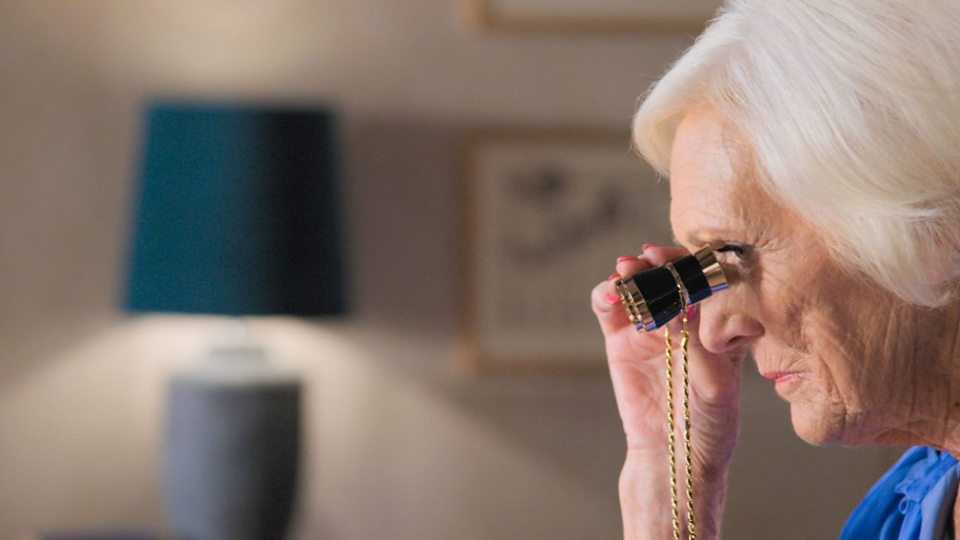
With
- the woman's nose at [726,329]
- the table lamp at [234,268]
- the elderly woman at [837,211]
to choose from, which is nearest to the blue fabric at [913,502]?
the elderly woman at [837,211]

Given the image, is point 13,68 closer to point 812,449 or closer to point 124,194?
point 124,194

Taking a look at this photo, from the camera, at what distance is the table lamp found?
2.87 meters

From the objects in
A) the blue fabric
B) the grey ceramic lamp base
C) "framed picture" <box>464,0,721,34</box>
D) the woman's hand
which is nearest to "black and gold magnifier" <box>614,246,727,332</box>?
the woman's hand

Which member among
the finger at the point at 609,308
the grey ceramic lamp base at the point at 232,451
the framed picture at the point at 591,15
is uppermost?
the framed picture at the point at 591,15

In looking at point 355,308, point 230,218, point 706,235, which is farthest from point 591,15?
point 706,235

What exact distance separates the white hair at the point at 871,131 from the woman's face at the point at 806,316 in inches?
1.2

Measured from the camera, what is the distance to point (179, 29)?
3346 mm

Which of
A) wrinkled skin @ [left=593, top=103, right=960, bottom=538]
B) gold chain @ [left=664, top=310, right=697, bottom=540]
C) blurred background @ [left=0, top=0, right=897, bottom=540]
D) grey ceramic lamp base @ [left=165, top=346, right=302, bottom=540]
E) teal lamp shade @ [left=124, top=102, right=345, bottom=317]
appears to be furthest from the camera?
blurred background @ [left=0, top=0, right=897, bottom=540]

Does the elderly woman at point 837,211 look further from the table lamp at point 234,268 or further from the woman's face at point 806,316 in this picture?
the table lamp at point 234,268

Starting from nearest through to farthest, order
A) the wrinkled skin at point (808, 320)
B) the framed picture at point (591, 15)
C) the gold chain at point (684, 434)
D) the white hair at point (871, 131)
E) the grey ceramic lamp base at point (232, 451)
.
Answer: the white hair at point (871, 131) < the wrinkled skin at point (808, 320) < the gold chain at point (684, 434) < the grey ceramic lamp base at point (232, 451) < the framed picture at point (591, 15)

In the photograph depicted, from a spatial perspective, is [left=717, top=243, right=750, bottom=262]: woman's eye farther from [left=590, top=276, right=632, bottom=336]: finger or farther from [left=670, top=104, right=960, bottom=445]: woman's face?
[left=590, top=276, right=632, bottom=336]: finger

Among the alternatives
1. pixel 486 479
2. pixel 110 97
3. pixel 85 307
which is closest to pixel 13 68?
pixel 110 97

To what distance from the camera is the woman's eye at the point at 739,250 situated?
4.22ft

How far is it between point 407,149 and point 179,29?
68 cm
